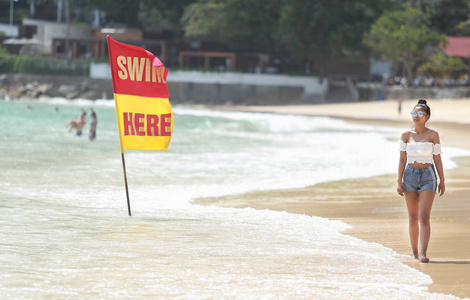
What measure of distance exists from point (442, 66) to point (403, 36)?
4.14m

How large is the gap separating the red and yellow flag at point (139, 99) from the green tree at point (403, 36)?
49.3 meters

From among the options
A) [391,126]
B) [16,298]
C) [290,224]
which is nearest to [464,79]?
[391,126]

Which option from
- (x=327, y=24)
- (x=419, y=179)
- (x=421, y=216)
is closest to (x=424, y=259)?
(x=421, y=216)

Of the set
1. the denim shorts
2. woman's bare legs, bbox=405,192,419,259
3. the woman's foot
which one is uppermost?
the denim shorts

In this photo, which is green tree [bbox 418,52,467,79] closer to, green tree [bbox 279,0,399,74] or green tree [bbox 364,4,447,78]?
green tree [bbox 364,4,447,78]

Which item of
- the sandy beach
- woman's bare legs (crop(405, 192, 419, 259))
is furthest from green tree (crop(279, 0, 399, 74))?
woman's bare legs (crop(405, 192, 419, 259))

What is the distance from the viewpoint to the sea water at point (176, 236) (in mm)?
7992

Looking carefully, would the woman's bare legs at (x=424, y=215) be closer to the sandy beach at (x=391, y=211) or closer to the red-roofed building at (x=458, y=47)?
the sandy beach at (x=391, y=211)

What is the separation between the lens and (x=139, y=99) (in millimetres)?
11859

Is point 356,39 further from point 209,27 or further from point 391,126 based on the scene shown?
point 391,126

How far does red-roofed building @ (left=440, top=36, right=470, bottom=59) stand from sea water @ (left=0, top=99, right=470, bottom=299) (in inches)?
1569

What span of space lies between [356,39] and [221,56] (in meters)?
13.6

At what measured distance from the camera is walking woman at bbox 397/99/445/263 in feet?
28.8

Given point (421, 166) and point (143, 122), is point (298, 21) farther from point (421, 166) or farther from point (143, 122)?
point (421, 166)
